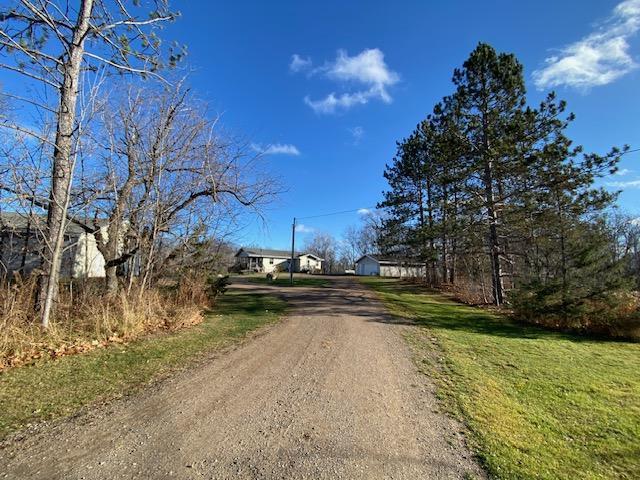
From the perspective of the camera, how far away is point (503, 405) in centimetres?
455

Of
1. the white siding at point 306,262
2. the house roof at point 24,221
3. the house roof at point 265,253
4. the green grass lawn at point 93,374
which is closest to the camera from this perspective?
the green grass lawn at point 93,374

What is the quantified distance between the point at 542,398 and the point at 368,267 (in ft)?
177

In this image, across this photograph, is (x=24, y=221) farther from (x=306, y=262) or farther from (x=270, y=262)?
(x=306, y=262)

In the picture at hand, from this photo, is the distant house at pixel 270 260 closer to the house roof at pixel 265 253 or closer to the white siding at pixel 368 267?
Answer: the house roof at pixel 265 253

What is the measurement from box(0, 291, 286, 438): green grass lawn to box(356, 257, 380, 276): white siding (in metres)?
50.0

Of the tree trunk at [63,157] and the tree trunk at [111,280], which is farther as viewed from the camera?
the tree trunk at [111,280]

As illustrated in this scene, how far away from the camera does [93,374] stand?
507 cm

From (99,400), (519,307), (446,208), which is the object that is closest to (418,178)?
(446,208)

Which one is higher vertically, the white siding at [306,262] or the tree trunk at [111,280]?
the white siding at [306,262]

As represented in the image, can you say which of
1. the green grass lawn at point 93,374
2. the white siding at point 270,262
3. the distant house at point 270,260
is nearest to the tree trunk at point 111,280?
the green grass lawn at point 93,374

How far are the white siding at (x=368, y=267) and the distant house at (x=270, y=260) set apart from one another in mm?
7154

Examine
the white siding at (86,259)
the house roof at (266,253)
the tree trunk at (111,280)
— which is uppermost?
the house roof at (266,253)

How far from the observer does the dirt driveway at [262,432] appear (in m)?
2.93

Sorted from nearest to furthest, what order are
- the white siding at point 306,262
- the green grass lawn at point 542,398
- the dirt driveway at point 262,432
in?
the dirt driveway at point 262,432
the green grass lawn at point 542,398
the white siding at point 306,262
